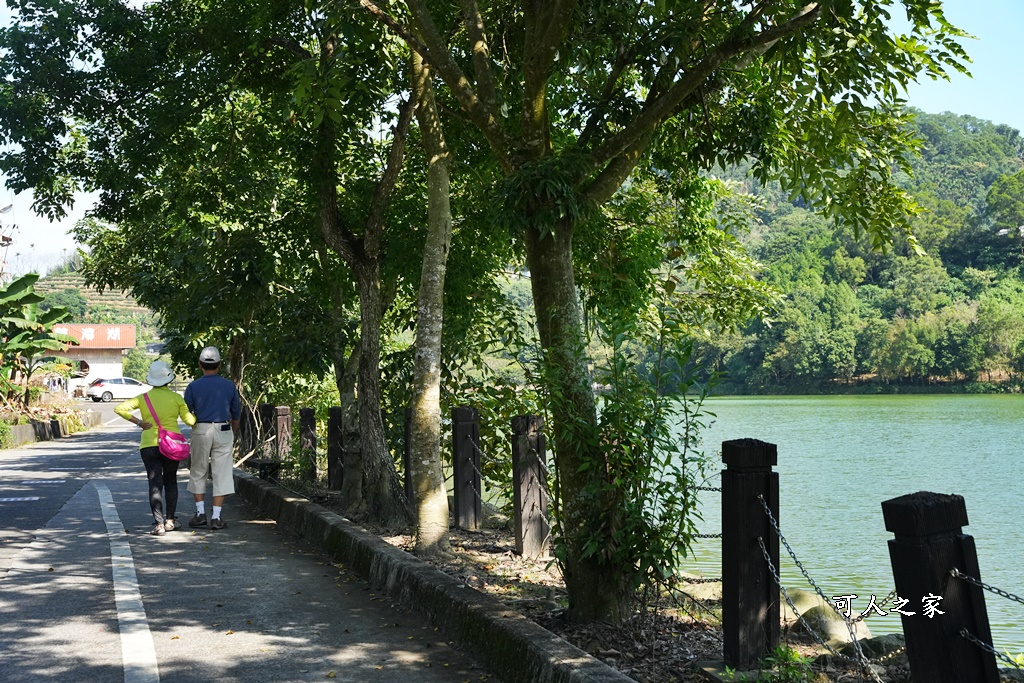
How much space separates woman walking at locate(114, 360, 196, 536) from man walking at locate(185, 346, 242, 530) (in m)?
0.16

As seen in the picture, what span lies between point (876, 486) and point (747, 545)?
Result: 70.8 ft

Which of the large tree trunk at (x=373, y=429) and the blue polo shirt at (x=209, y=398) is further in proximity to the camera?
the blue polo shirt at (x=209, y=398)

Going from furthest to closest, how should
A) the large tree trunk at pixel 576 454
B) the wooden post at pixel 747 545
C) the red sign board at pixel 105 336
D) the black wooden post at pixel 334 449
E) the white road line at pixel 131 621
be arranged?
the red sign board at pixel 105 336
the black wooden post at pixel 334 449
the large tree trunk at pixel 576 454
the white road line at pixel 131 621
the wooden post at pixel 747 545

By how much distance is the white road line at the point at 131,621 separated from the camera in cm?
582

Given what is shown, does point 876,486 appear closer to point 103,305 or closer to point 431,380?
point 431,380

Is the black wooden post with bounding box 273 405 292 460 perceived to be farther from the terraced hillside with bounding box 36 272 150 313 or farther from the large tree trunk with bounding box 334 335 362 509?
the terraced hillside with bounding box 36 272 150 313

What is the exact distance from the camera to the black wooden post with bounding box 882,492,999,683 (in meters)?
3.45

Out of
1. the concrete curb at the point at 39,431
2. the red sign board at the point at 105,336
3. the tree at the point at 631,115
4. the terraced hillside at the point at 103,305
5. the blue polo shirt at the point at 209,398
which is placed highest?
the terraced hillside at the point at 103,305

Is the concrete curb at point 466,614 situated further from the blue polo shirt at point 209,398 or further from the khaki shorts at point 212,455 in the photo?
the blue polo shirt at point 209,398

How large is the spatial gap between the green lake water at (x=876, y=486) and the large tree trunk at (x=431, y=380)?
2454 millimetres

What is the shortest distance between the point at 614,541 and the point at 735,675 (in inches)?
48.8

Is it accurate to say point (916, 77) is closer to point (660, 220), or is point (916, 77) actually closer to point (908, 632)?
point (908, 632)

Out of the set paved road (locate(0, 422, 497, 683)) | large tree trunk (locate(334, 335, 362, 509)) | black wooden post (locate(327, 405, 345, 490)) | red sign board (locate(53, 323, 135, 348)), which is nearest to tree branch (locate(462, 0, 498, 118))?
paved road (locate(0, 422, 497, 683))

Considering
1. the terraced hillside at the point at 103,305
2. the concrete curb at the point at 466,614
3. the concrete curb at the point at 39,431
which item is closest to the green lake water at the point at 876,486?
the concrete curb at the point at 466,614
